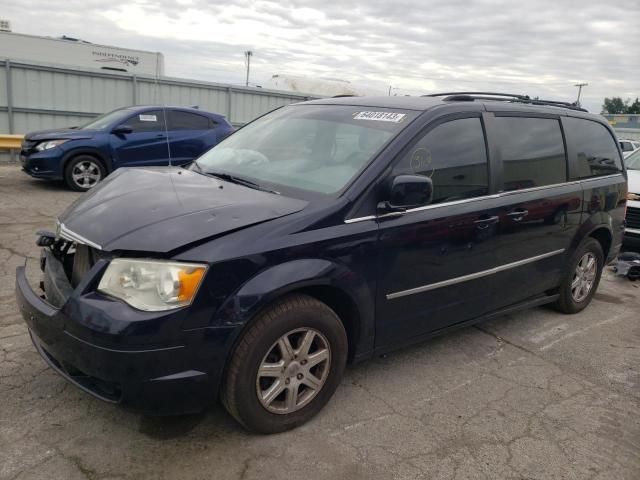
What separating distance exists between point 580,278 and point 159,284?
159 inches

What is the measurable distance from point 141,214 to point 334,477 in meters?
1.60

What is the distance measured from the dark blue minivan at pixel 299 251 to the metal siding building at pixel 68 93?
390 inches

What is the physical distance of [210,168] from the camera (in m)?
3.74

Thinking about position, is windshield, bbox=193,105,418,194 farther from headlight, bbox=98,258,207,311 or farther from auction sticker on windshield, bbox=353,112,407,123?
headlight, bbox=98,258,207,311

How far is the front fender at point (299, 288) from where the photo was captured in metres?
2.53

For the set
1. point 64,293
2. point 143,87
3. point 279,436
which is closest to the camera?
point 64,293

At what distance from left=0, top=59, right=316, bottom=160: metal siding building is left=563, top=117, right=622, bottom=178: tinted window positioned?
9861 mm

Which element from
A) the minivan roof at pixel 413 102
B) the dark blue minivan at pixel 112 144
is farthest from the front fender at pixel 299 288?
the dark blue minivan at pixel 112 144

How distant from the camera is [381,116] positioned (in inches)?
138

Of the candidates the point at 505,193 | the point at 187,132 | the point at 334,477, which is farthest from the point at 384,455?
the point at 187,132

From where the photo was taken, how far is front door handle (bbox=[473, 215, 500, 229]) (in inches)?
142

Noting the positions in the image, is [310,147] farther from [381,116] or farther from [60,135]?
[60,135]

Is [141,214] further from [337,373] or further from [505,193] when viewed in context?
[505,193]

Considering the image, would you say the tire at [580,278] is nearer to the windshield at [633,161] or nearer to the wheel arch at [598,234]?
the wheel arch at [598,234]
